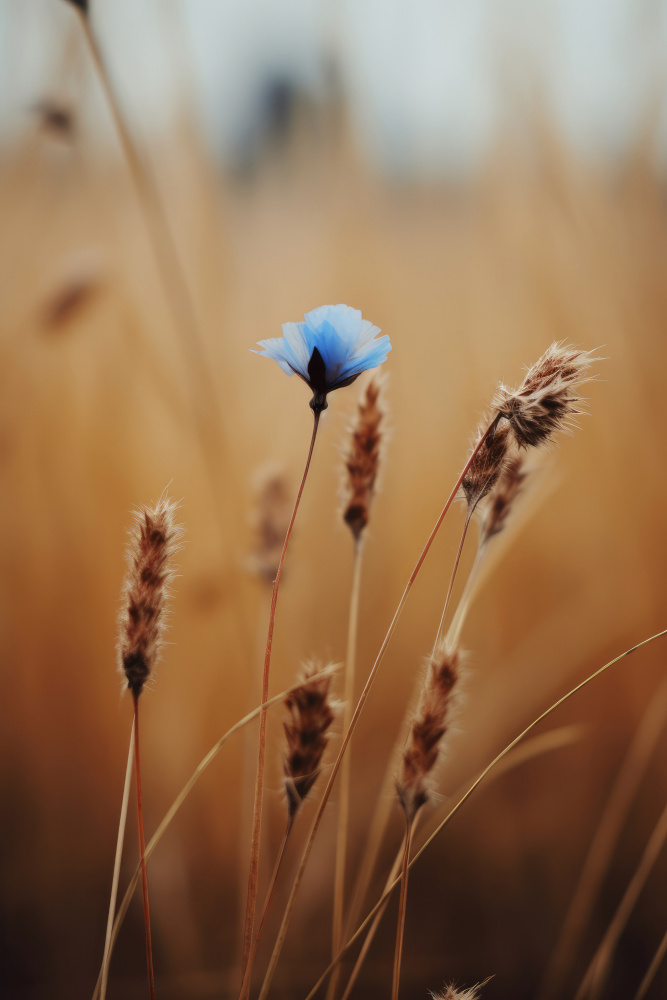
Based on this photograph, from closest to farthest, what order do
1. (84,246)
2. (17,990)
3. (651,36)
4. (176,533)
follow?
(176,533), (17,990), (651,36), (84,246)

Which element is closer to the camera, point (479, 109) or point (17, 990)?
point (17, 990)

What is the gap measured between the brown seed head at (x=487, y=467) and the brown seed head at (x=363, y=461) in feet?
0.31

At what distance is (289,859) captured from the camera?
0.89 metres

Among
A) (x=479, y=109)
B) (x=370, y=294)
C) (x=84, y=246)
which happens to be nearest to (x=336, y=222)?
(x=370, y=294)

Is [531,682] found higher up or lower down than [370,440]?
lower down

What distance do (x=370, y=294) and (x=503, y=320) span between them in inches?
9.8

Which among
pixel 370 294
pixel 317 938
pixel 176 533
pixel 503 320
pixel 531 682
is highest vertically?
pixel 370 294

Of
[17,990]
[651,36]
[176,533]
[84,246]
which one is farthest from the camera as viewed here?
[84,246]

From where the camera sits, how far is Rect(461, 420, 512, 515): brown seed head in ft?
1.08

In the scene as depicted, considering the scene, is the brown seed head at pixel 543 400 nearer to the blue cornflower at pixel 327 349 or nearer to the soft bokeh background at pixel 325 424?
the blue cornflower at pixel 327 349

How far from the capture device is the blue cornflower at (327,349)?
1.06 feet

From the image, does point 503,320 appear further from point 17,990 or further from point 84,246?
point 17,990

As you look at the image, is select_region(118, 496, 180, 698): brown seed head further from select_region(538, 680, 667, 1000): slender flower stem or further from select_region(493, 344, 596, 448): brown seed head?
select_region(538, 680, 667, 1000): slender flower stem

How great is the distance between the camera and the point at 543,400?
1.02ft
